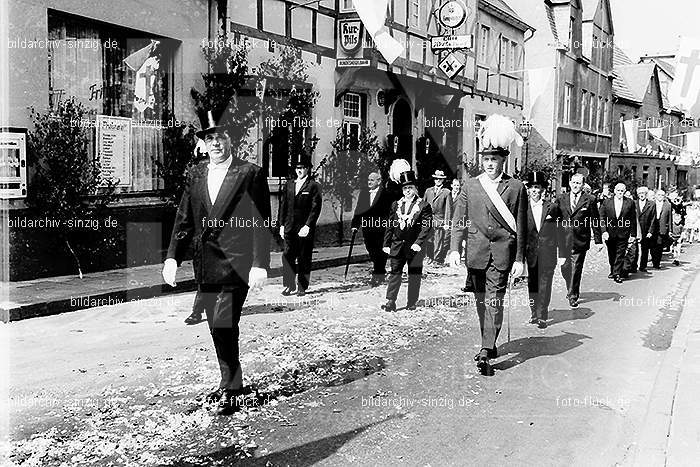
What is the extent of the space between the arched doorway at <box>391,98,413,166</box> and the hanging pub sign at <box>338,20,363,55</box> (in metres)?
3.66

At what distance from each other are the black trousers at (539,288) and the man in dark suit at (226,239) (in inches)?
171

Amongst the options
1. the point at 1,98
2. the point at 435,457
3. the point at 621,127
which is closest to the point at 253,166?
the point at 435,457

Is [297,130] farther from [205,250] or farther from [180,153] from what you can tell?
[205,250]

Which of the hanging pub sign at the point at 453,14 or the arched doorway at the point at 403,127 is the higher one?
the hanging pub sign at the point at 453,14

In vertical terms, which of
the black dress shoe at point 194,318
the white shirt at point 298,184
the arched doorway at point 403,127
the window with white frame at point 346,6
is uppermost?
the window with white frame at point 346,6

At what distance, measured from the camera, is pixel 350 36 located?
17.3m

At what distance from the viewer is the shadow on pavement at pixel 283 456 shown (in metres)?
4.25

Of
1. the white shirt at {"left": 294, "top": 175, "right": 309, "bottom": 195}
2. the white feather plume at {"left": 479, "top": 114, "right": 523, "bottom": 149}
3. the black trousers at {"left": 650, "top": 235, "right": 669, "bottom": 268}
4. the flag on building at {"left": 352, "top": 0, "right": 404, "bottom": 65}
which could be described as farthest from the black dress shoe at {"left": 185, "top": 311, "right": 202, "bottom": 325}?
the black trousers at {"left": 650, "top": 235, "right": 669, "bottom": 268}

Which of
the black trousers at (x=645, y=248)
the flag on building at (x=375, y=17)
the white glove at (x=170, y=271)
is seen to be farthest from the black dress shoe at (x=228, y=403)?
the black trousers at (x=645, y=248)

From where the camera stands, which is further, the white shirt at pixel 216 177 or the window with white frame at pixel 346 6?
the window with white frame at pixel 346 6

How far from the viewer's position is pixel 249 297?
9945mm

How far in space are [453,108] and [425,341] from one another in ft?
58.0

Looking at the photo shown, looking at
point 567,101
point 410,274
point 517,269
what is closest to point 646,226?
point 410,274

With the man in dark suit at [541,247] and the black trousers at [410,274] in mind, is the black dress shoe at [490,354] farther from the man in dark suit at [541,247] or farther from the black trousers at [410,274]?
the black trousers at [410,274]
